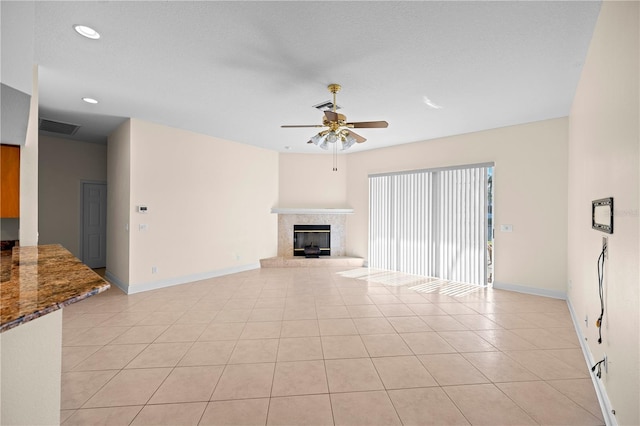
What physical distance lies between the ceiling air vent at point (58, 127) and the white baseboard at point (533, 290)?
829 cm

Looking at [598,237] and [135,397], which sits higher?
[598,237]

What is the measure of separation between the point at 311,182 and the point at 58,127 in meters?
5.20

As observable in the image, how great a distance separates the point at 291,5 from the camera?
2.10m

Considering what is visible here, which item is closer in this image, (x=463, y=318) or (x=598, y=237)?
(x=598, y=237)

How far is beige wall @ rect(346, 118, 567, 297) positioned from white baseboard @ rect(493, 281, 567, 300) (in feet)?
0.04

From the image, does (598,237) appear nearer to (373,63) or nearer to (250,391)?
(373,63)

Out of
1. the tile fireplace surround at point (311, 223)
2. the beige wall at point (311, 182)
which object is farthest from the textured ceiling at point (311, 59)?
the tile fireplace surround at point (311, 223)

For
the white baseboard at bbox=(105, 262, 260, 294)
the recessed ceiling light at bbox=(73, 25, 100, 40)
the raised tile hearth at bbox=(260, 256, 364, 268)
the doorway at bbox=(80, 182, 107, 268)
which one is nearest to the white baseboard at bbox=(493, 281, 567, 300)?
the raised tile hearth at bbox=(260, 256, 364, 268)

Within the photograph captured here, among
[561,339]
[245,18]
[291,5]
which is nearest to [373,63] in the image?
[291,5]

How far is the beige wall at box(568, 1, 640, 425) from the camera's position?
151 centimetres

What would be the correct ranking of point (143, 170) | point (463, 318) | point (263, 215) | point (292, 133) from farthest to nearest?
point (263, 215)
point (292, 133)
point (143, 170)
point (463, 318)

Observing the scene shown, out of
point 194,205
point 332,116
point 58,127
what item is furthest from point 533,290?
point 58,127

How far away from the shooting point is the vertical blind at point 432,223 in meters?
5.37

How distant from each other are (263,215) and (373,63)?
481cm
